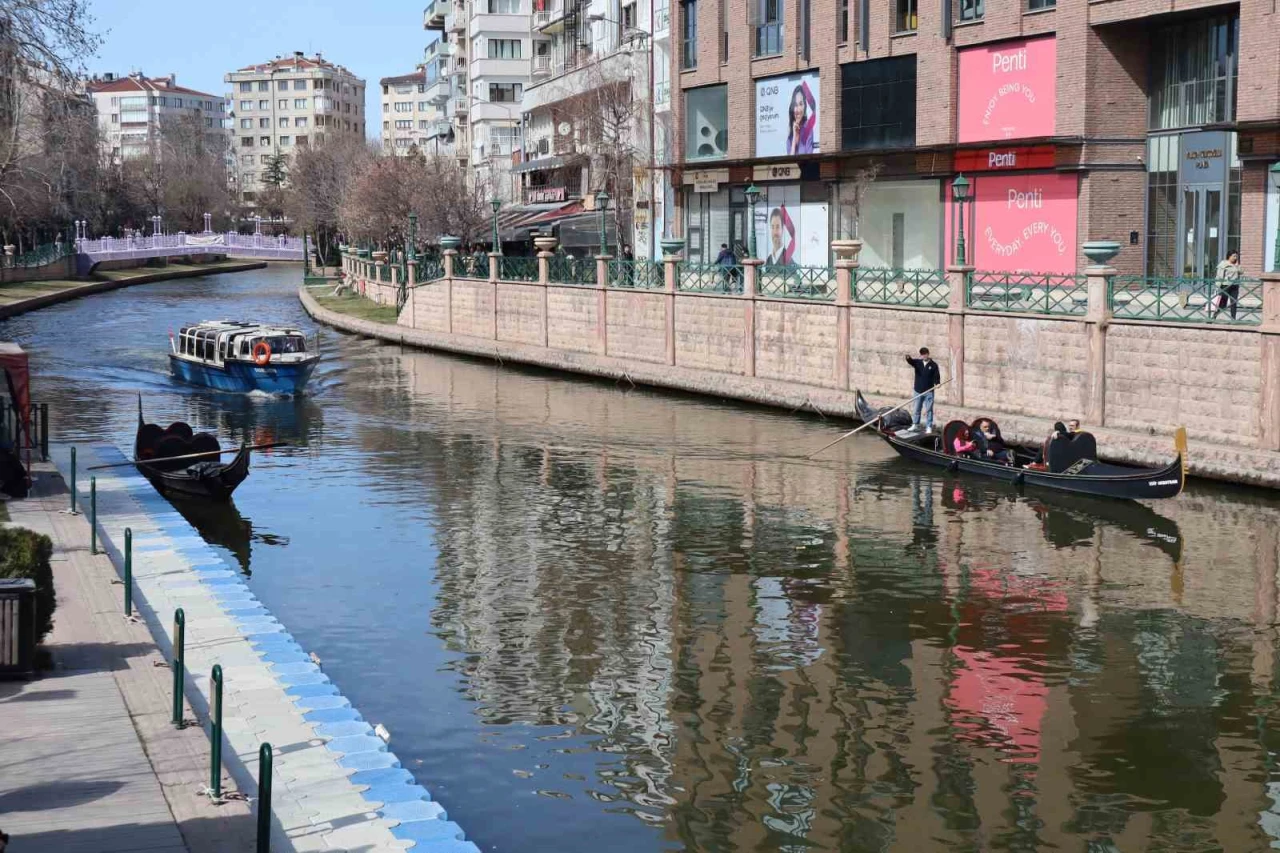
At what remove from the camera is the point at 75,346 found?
61781 millimetres

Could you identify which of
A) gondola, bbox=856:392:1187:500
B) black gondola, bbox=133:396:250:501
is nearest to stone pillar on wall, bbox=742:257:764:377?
gondola, bbox=856:392:1187:500

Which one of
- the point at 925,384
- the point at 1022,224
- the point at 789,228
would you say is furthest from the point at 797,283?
the point at 789,228

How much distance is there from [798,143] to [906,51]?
6280 mm

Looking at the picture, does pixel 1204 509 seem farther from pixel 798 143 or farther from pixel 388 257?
pixel 388 257

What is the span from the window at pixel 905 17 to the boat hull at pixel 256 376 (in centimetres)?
2178

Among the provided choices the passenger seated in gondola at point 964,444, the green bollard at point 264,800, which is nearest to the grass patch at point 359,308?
the passenger seated in gondola at point 964,444

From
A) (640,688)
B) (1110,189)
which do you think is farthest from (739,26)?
(640,688)

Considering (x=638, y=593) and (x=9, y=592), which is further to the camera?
(x=638, y=593)

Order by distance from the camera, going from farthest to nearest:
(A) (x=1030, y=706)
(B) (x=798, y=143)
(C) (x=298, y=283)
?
(C) (x=298, y=283) → (B) (x=798, y=143) → (A) (x=1030, y=706)

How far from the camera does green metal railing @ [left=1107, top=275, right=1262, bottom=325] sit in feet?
98.4

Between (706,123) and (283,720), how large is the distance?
49917mm

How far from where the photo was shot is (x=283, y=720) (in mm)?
14719

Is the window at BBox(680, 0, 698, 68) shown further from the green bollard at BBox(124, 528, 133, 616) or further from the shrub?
the shrub

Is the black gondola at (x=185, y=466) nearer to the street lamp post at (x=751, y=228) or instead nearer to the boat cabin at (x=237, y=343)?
the boat cabin at (x=237, y=343)
